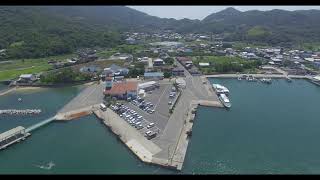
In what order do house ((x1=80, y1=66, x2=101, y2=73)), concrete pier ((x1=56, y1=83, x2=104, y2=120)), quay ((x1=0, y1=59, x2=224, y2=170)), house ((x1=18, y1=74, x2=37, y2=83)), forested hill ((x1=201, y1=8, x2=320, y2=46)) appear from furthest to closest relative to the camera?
forested hill ((x1=201, y1=8, x2=320, y2=46))
house ((x1=80, y1=66, x2=101, y2=73))
house ((x1=18, y1=74, x2=37, y2=83))
concrete pier ((x1=56, y1=83, x2=104, y2=120))
quay ((x1=0, y1=59, x2=224, y2=170))

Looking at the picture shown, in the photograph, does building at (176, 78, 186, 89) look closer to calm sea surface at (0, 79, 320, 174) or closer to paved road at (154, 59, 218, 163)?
paved road at (154, 59, 218, 163)

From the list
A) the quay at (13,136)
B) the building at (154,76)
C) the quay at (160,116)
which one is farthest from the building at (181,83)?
the quay at (13,136)

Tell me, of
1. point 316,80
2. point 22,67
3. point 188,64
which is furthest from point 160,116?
point 22,67

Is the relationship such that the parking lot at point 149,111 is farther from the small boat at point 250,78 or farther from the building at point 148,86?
the small boat at point 250,78

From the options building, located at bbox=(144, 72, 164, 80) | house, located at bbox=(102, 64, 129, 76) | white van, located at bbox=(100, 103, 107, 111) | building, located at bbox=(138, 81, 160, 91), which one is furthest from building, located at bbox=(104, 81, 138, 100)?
house, located at bbox=(102, 64, 129, 76)
